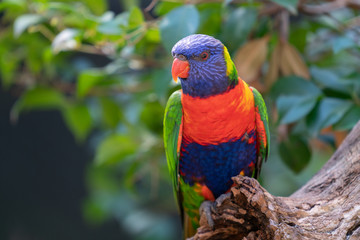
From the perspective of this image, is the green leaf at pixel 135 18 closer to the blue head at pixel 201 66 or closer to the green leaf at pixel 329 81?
the blue head at pixel 201 66

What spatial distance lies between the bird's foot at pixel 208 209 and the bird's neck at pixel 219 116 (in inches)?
10.2

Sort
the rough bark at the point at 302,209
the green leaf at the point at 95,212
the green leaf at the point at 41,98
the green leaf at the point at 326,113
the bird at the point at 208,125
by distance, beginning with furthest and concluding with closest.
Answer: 1. the green leaf at the point at 95,212
2. the green leaf at the point at 41,98
3. the green leaf at the point at 326,113
4. the bird at the point at 208,125
5. the rough bark at the point at 302,209

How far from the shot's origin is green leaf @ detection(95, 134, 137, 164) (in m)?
2.22

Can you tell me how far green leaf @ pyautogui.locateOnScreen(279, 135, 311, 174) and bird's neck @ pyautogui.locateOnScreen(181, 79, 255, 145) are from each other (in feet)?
1.54

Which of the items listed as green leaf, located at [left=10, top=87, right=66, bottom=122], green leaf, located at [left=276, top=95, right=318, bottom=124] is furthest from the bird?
green leaf, located at [left=10, top=87, right=66, bottom=122]

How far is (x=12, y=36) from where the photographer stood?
2457mm

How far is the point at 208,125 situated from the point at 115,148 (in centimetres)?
95

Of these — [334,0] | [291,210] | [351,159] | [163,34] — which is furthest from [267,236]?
[334,0]

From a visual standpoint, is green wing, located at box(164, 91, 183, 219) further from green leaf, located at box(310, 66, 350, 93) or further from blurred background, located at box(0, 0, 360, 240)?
green leaf, located at box(310, 66, 350, 93)

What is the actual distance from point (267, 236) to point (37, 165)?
335 centimetres

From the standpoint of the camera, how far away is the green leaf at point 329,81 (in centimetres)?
180

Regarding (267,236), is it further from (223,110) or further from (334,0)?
(334,0)

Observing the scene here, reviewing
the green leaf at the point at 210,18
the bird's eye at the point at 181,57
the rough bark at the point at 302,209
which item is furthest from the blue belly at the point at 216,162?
the green leaf at the point at 210,18

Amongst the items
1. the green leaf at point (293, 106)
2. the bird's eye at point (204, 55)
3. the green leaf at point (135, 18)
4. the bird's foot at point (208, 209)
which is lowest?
the bird's foot at point (208, 209)
